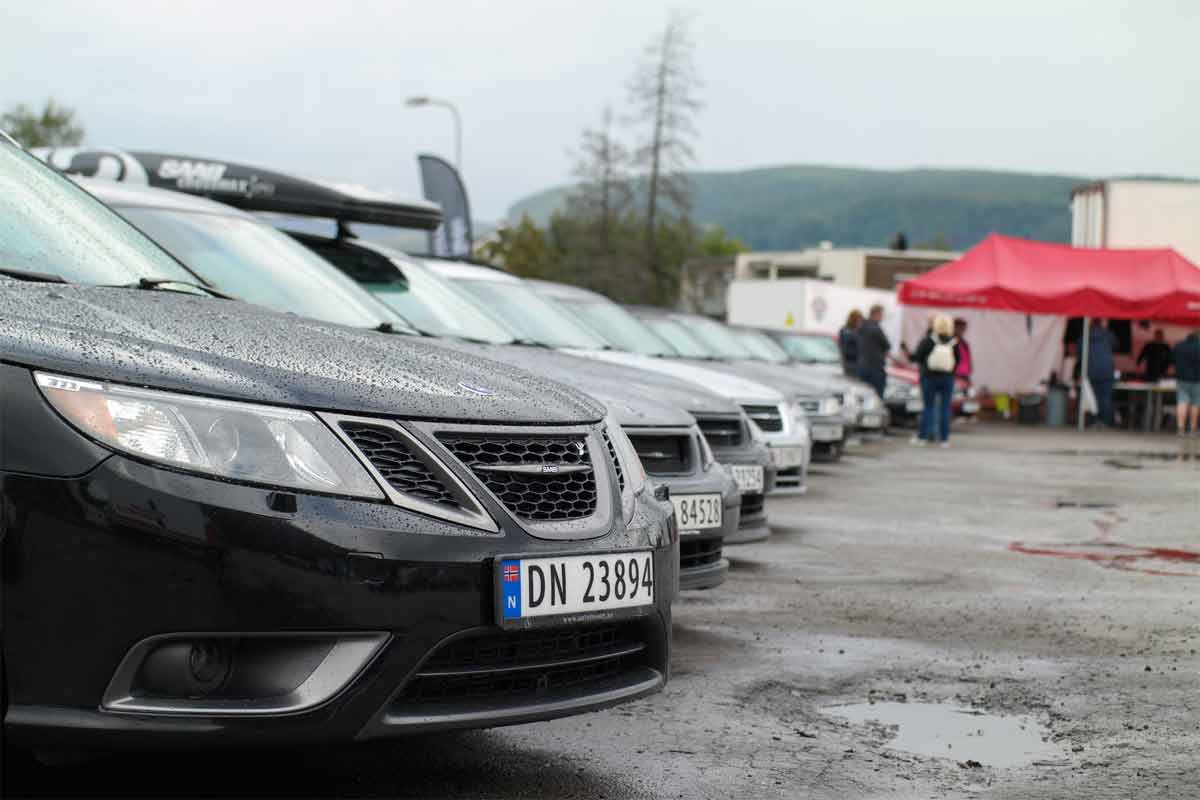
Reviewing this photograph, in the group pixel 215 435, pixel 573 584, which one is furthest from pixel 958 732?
pixel 215 435

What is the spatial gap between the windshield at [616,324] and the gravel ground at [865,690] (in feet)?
7.44

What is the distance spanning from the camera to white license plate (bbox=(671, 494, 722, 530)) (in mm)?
6234

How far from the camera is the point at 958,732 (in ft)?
16.5

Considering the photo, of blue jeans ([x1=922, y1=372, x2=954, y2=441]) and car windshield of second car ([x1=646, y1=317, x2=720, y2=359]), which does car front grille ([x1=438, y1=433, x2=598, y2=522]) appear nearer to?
car windshield of second car ([x1=646, y1=317, x2=720, y2=359])

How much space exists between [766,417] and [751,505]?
346 cm

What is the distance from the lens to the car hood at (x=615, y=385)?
21.2 feet

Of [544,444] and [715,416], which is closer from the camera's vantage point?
[544,444]

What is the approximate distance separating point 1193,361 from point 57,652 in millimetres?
25433

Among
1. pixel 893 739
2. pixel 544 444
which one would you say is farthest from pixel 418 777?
pixel 893 739

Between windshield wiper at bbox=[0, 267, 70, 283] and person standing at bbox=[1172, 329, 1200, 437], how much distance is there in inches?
969

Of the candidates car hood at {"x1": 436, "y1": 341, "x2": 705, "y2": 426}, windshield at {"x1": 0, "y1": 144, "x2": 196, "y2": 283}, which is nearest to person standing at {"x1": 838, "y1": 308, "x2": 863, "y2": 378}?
car hood at {"x1": 436, "y1": 341, "x2": 705, "y2": 426}

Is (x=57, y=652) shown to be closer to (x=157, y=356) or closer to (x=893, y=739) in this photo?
(x=157, y=356)

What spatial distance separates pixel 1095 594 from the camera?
8.19 metres

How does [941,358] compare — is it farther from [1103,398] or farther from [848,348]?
[1103,398]
